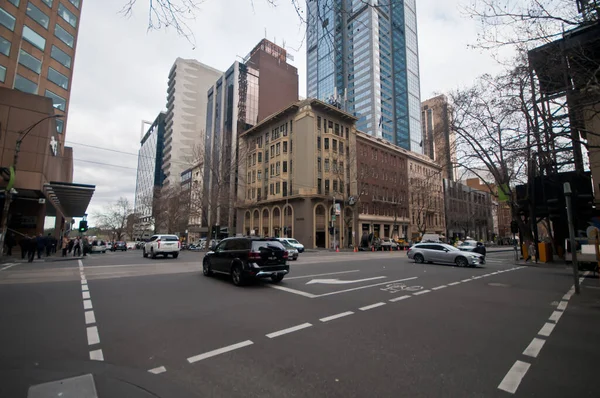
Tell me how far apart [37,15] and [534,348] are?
47.9 metres

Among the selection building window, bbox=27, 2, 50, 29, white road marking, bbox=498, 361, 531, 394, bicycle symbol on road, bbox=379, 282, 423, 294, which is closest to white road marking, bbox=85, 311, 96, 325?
white road marking, bbox=498, 361, 531, 394

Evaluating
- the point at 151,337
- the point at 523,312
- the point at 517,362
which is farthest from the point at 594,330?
the point at 151,337

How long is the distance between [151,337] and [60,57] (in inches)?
1765

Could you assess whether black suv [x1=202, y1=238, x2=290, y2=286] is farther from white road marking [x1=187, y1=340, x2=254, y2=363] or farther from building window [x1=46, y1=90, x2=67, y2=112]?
building window [x1=46, y1=90, x2=67, y2=112]

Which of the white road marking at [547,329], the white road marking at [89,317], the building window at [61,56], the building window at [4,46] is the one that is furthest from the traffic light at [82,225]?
the white road marking at [547,329]

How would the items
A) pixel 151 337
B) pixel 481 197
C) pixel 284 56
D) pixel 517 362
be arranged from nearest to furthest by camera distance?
1. pixel 517 362
2. pixel 151 337
3. pixel 284 56
4. pixel 481 197

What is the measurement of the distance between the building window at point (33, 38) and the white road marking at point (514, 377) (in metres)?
45.3

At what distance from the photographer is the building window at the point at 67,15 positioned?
3516cm

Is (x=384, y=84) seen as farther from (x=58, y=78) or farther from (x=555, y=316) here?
(x=555, y=316)

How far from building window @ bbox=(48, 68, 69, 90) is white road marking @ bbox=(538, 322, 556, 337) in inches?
1847

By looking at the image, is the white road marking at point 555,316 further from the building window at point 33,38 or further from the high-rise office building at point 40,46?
the building window at point 33,38

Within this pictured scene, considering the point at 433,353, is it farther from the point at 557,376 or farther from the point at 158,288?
the point at 158,288

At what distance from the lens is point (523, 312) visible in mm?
7035

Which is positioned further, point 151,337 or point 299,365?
point 151,337
